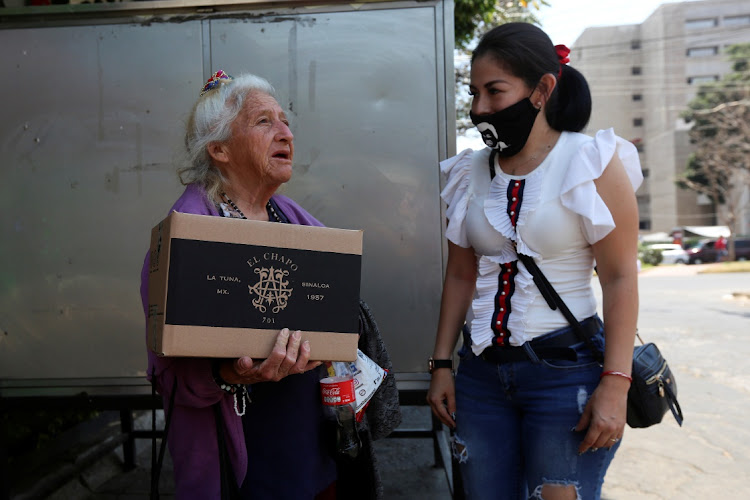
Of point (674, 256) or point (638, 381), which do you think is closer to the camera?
point (638, 381)

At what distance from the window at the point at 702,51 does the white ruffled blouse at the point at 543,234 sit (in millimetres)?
60503

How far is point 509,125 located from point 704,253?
36235 millimetres

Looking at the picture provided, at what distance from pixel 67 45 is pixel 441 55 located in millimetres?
1674

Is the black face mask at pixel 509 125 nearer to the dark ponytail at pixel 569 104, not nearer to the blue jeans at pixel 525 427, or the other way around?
the dark ponytail at pixel 569 104

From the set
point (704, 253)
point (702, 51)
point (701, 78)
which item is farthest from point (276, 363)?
point (702, 51)

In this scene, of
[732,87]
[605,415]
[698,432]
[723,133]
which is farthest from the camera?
[732,87]

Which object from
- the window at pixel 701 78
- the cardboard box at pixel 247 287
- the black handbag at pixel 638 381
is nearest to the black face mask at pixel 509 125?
the black handbag at pixel 638 381

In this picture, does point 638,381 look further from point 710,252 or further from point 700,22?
point 700,22

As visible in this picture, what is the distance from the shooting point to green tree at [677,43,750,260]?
109ft

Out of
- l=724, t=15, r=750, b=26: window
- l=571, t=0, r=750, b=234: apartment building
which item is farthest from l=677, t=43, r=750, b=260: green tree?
l=724, t=15, r=750, b=26: window

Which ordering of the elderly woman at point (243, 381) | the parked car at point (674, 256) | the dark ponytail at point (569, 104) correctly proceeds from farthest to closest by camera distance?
the parked car at point (674, 256), the dark ponytail at point (569, 104), the elderly woman at point (243, 381)

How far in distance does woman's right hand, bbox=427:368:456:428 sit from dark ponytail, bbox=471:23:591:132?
0.84m

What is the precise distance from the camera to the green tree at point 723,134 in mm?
33125

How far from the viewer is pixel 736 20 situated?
2115 inches
